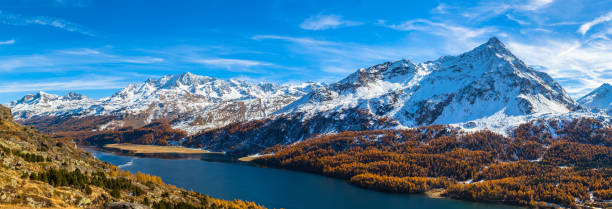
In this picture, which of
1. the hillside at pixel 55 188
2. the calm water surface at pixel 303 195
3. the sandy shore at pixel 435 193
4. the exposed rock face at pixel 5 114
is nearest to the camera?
the hillside at pixel 55 188

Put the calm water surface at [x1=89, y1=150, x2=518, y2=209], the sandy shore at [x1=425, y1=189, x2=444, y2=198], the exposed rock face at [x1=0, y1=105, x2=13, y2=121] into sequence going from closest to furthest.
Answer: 1. the exposed rock face at [x1=0, y1=105, x2=13, y2=121]
2. the calm water surface at [x1=89, y1=150, x2=518, y2=209]
3. the sandy shore at [x1=425, y1=189, x2=444, y2=198]

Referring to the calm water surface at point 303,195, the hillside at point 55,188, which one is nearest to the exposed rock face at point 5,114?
the hillside at point 55,188

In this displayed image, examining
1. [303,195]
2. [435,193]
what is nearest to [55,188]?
[303,195]

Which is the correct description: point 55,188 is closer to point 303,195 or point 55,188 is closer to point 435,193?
point 303,195

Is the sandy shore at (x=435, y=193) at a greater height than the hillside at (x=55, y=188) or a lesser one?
lesser

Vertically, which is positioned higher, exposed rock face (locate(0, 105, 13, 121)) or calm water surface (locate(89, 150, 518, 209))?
exposed rock face (locate(0, 105, 13, 121))

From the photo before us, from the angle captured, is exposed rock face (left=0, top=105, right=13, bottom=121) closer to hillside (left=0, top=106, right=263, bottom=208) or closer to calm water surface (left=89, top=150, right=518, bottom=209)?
hillside (left=0, top=106, right=263, bottom=208)

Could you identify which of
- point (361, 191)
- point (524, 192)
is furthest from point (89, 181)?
point (524, 192)

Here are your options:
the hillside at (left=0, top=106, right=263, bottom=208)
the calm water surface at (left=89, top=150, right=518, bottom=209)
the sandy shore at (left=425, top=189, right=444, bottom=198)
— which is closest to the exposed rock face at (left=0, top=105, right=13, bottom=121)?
the hillside at (left=0, top=106, right=263, bottom=208)

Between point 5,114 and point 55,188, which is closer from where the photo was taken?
point 55,188

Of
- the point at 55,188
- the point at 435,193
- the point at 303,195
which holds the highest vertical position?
the point at 55,188

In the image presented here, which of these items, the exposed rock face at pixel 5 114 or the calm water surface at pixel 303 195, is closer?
the exposed rock face at pixel 5 114

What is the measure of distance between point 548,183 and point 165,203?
18867cm

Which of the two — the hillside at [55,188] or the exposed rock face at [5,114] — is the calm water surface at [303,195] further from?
the hillside at [55,188]
